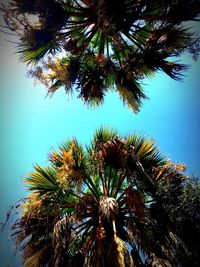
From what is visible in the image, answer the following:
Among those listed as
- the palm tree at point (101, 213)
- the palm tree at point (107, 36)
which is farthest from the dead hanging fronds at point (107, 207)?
the palm tree at point (107, 36)

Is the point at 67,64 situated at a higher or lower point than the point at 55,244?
higher

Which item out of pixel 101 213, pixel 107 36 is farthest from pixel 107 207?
pixel 107 36

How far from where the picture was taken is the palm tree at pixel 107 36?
589cm

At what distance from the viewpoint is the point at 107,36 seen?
25.4 feet

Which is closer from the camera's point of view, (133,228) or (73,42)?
(133,228)

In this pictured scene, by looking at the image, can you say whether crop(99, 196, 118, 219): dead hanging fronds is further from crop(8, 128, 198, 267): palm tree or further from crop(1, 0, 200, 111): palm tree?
crop(1, 0, 200, 111): palm tree

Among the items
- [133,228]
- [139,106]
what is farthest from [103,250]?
[139,106]

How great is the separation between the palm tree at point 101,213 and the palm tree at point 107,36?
2.11 meters

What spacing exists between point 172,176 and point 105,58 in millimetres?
4221

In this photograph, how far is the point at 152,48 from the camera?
279 inches

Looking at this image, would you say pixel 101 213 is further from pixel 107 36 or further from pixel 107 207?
pixel 107 36

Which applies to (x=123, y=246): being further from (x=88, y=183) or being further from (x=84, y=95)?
(x=84, y=95)

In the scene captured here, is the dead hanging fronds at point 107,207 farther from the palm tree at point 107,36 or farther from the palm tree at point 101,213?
the palm tree at point 107,36

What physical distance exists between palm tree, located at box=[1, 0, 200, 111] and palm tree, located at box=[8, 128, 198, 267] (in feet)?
6.92
